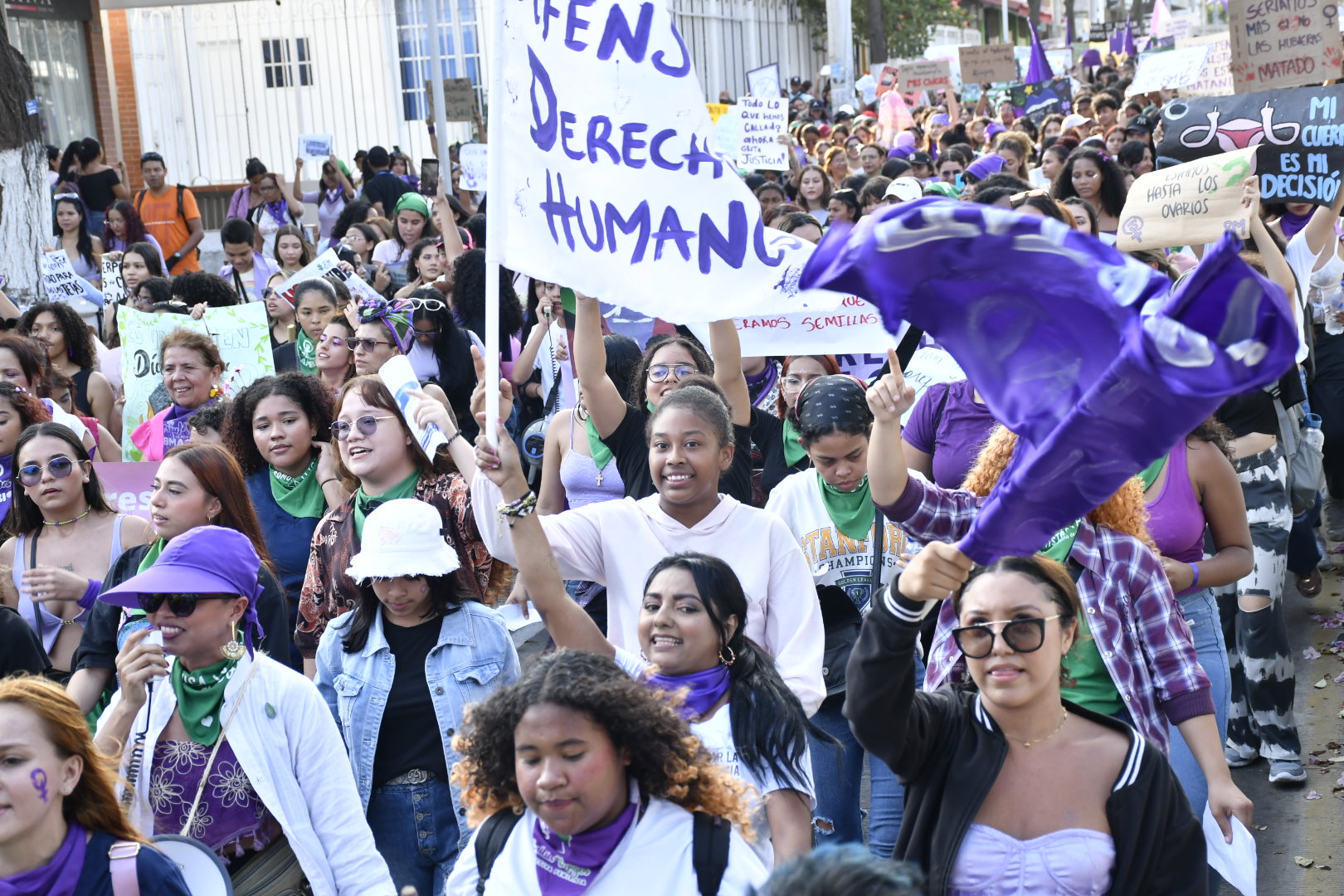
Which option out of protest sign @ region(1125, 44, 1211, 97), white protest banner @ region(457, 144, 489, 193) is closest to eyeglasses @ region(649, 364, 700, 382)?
white protest banner @ region(457, 144, 489, 193)

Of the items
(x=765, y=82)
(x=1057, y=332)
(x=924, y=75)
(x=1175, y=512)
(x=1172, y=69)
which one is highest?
(x=924, y=75)

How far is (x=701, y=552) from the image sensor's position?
13.4 feet

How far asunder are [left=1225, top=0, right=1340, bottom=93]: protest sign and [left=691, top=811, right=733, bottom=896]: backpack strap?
7920 millimetres

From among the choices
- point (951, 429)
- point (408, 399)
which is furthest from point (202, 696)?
point (951, 429)

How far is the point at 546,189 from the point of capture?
4.18 m

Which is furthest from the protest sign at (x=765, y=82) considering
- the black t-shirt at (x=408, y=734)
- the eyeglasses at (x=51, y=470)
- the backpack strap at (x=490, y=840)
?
the backpack strap at (x=490, y=840)

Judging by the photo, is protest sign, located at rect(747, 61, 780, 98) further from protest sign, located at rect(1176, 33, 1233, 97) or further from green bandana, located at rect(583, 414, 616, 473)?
green bandana, located at rect(583, 414, 616, 473)

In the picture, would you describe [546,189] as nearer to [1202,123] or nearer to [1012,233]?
[1012,233]

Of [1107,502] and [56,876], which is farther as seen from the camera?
[1107,502]

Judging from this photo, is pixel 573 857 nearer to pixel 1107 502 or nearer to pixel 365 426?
pixel 1107 502

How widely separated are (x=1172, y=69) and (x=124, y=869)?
691 inches

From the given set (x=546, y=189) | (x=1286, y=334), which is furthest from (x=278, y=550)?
(x=1286, y=334)

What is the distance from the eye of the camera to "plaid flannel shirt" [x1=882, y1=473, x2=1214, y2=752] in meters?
3.63

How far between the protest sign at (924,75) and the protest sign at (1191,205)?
59.8 feet
